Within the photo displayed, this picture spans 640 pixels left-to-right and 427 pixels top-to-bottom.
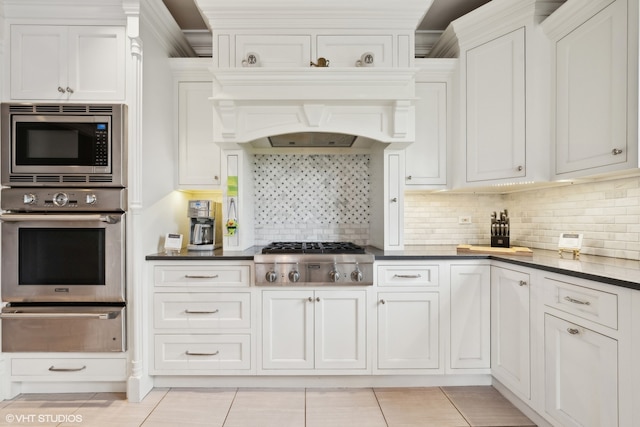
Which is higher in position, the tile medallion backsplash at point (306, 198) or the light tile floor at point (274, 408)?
the tile medallion backsplash at point (306, 198)

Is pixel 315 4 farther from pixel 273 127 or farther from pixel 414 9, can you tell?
pixel 273 127

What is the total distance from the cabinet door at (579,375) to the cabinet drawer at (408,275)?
673mm

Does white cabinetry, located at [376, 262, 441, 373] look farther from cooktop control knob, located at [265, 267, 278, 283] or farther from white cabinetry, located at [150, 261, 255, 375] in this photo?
white cabinetry, located at [150, 261, 255, 375]

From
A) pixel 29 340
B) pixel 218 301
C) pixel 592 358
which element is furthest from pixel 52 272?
pixel 592 358

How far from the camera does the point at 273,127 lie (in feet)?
7.89

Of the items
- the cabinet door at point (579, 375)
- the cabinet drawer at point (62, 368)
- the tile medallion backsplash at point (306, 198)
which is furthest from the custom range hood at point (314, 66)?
the cabinet drawer at point (62, 368)

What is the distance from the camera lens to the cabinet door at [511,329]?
199 centimetres

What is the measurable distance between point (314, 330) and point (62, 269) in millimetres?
1609

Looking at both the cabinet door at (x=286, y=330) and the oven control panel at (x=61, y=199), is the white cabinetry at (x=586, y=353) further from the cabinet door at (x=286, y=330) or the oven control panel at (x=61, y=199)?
the oven control panel at (x=61, y=199)

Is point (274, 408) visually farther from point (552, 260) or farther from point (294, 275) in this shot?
point (552, 260)

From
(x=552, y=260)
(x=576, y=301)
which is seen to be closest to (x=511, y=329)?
(x=552, y=260)

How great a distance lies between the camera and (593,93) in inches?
74.6

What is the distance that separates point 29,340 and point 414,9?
324 centimetres

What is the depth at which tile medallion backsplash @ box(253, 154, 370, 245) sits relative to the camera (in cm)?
297
